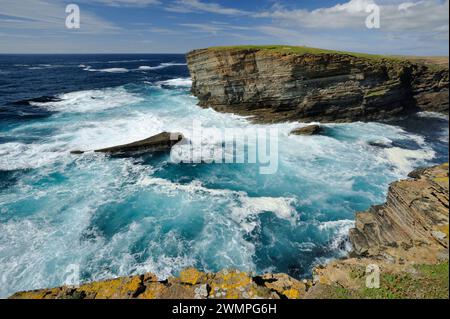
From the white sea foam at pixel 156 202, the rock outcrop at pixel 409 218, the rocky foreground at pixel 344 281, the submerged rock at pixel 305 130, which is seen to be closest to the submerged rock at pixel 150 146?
the white sea foam at pixel 156 202

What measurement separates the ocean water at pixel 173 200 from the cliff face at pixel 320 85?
11.2 feet

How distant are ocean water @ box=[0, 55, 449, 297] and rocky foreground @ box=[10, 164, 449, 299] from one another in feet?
16.5

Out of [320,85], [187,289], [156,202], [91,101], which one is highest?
[320,85]

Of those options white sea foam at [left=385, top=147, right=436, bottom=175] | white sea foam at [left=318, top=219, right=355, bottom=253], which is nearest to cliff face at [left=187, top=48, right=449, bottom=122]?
white sea foam at [left=385, top=147, right=436, bottom=175]

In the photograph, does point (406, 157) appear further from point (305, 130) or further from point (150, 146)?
point (150, 146)

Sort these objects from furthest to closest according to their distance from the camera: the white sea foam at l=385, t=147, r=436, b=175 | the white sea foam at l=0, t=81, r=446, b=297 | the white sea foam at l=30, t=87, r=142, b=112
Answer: the white sea foam at l=30, t=87, r=142, b=112 < the white sea foam at l=385, t=147, r=436, b=175 < the white sea foam at l=0, t=81, r=446, b=297

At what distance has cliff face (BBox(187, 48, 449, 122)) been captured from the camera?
1339 inches

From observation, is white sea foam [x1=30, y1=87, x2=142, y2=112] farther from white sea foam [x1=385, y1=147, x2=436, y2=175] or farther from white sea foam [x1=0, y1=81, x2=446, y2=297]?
white sea foam [x1=385, y1=147, x2=436, y2=175]

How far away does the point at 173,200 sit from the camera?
719 inches

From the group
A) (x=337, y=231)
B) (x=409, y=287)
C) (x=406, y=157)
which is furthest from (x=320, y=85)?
(x=409, y=287)

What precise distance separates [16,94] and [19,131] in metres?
28.0

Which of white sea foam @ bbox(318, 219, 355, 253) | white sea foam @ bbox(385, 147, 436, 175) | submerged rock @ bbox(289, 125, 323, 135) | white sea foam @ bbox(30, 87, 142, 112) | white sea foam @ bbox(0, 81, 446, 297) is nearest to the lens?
white sea foam @ bbox(0, 81, 446, 297)

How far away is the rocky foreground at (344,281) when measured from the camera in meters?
6.84

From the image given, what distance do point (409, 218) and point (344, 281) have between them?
17.5 ft
